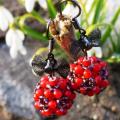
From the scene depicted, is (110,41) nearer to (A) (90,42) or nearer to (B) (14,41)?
(B) (14,41)

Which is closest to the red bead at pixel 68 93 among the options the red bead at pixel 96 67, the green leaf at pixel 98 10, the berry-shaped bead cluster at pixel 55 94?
the berry-shaped bead cluster at pixel 55 94

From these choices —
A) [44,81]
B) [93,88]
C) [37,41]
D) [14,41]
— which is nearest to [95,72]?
[93,88]

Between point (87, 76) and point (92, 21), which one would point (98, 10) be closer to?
point (92, 21)

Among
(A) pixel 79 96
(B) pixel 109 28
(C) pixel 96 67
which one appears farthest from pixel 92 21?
(C) pixel 96 67

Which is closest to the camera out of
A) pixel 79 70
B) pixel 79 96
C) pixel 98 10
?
pixel 79 70

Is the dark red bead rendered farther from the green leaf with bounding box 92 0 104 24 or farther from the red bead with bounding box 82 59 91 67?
the green leaf with bounding box 92 0 104 24

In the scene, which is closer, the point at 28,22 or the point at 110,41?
the point at 110,41
